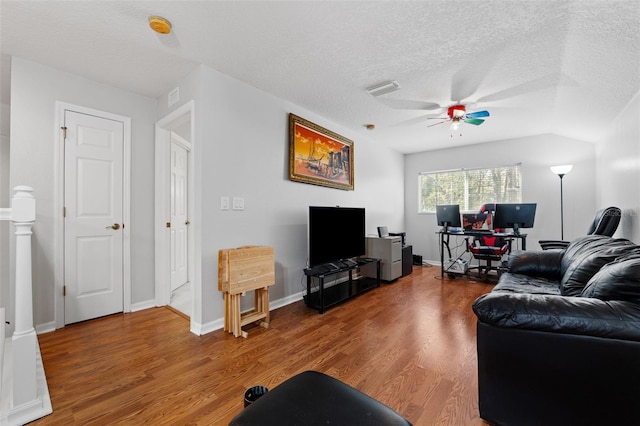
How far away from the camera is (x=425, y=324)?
272cm

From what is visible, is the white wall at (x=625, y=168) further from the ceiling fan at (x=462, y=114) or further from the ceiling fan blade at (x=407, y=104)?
the ceiling fan blade at (x=407, y=104)

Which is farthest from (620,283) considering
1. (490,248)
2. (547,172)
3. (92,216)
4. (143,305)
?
(547,172)

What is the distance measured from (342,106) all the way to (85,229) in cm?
320

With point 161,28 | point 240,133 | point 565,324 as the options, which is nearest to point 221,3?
point 161,28

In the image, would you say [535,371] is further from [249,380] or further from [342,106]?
[342,106]

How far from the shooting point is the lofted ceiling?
183 centimetres

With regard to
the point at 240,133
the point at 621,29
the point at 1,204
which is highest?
the point at 621,29

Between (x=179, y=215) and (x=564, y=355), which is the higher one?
(x=179, y=215)

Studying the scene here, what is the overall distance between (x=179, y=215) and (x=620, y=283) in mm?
4545

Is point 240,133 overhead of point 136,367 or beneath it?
overhead

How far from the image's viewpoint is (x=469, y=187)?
5492mm

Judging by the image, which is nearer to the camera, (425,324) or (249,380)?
(249,380)

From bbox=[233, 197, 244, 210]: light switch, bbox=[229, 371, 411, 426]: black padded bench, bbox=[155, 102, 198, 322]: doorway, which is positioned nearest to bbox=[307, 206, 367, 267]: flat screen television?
bbox=[233, 197, 244, 210]: light switch

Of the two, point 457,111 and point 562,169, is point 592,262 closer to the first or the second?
point 457,111
